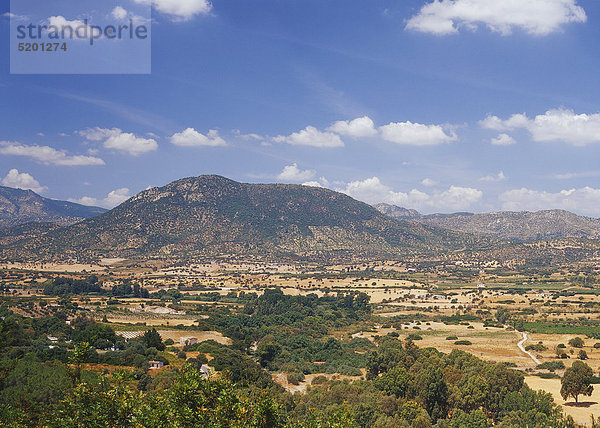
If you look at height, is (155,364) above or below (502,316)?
above

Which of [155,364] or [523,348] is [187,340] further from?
[523,348]

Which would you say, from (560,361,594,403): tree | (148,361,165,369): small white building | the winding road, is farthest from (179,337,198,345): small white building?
(560,361,594,403): tree

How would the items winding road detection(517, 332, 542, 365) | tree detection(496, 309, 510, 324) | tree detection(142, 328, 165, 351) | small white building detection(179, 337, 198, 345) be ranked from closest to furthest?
winding road detection(517, 332, 542, 365) < tree detection(142, 328, 165, 351) < small white building detection(179, 337, 198, 345) < tree detection(496, 309, 510, 324)

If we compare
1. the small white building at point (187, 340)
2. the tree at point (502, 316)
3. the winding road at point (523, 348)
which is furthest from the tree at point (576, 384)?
the tree at point (502, 316)

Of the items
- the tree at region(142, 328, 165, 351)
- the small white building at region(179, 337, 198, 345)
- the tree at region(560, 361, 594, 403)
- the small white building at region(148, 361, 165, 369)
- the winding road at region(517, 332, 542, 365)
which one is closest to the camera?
the tree at region(560, 361, 594, 403)

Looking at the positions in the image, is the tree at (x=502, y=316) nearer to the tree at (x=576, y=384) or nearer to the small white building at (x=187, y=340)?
the tree at (x=576, y=384)

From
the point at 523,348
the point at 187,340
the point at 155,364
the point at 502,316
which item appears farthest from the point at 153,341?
the point at 502,316

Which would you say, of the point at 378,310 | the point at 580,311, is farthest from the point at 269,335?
the point at 580,311

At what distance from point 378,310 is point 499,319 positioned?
30.1 metres

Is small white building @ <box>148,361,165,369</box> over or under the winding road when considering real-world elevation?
over

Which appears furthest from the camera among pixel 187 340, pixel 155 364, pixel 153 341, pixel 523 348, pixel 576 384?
pixel 523 348

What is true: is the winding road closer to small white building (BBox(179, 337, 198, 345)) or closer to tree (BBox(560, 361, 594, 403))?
tree (BBox(560, 361, 594, 403))

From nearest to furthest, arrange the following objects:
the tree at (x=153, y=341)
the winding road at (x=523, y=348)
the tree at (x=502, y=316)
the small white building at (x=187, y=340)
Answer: the winding road at (x=523, y=348) < the tree at (x=153, y=341) < the small white building at (x=187, y=340) < the tree at (x=502, y=316)

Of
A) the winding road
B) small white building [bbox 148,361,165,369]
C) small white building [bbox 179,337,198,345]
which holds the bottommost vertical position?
the winding road
